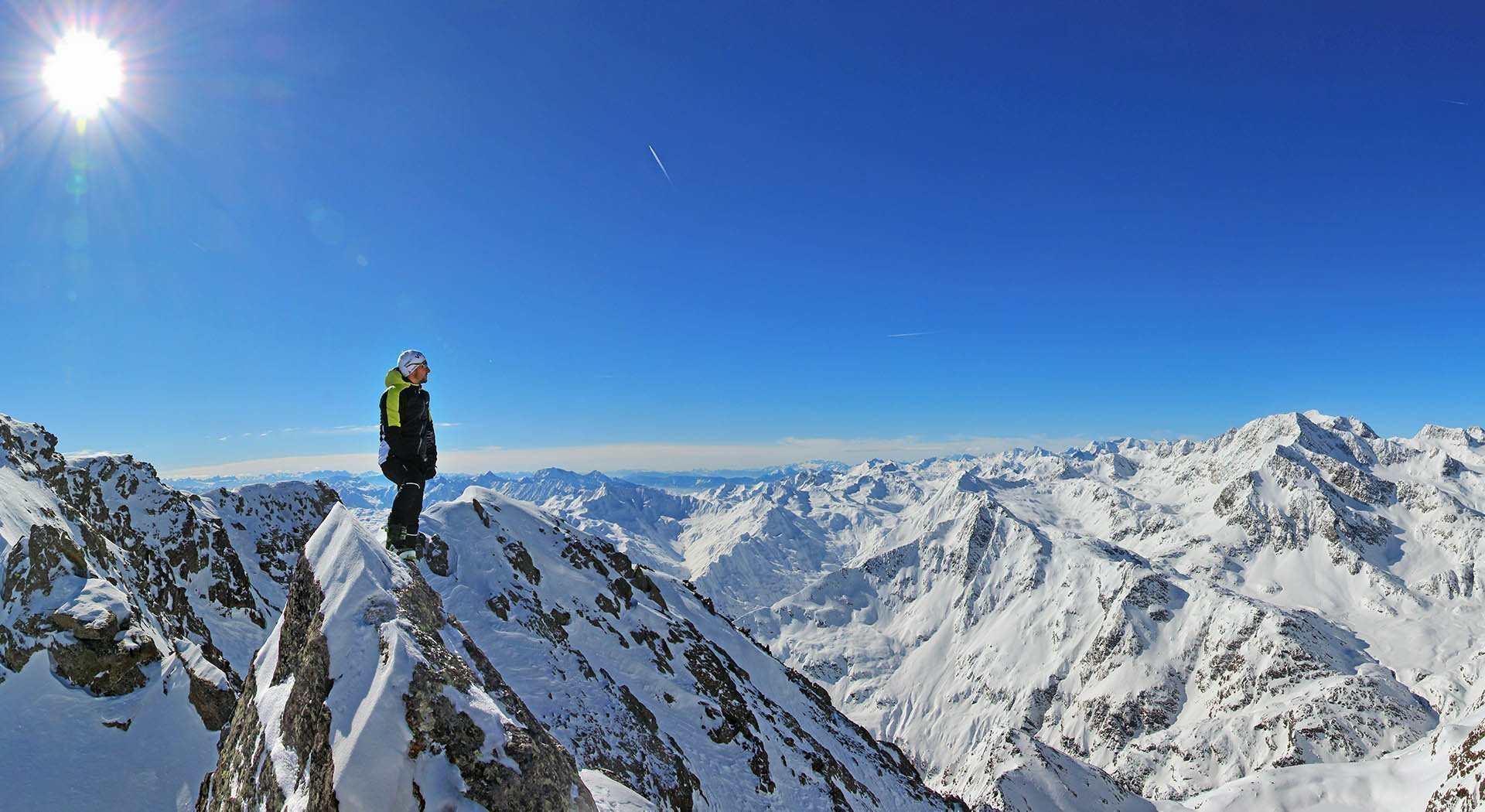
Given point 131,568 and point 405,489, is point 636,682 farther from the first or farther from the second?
point 131,568

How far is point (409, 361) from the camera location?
14.7m

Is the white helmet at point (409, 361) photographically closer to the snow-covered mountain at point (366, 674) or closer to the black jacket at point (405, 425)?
the black jacket at point (405, 425)

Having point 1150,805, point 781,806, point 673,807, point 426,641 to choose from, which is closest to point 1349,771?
point 1150,805

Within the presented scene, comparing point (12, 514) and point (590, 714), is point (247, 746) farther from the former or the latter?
point (12, 514)

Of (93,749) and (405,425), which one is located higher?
(405,425)

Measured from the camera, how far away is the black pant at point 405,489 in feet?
49.4

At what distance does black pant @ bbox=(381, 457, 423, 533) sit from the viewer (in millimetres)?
15047

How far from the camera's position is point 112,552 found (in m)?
45.7

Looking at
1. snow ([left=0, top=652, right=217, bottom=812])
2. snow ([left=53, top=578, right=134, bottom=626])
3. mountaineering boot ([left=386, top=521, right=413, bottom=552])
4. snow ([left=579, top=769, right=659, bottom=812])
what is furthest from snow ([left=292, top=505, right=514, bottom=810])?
snow ([left=53, top=578, right=134, bottom=626])

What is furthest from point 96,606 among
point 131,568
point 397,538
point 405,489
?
point 131,568

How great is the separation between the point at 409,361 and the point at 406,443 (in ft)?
6.57

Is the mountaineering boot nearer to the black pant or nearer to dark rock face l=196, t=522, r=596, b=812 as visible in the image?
the black pant

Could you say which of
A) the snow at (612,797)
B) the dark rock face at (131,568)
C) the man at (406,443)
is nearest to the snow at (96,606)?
the dark rock face at (131,568)

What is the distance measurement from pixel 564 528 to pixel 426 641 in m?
68.2
